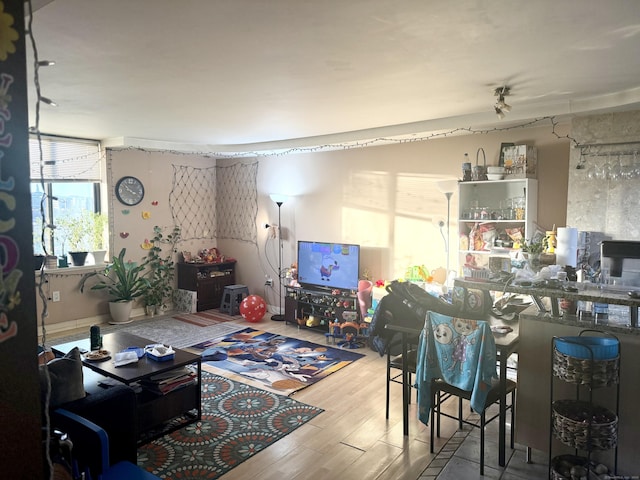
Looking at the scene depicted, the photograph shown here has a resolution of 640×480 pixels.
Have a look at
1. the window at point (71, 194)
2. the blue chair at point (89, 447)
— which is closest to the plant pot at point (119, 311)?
the window at point (71, 194)

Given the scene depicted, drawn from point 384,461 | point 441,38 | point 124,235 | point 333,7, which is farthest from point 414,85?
point 124,235

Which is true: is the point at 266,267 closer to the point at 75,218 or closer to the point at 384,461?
the point at 75,218

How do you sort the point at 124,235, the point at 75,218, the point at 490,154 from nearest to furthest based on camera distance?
the point at 490,154
the point at 75,218
the point at 124,235

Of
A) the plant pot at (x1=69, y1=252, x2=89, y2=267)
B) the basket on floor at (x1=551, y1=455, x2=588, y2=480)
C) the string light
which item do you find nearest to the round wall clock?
the string light

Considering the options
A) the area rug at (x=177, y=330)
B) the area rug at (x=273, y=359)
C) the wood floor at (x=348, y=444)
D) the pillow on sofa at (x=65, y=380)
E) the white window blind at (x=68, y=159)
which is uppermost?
the white window blind at (x=68, y=159)

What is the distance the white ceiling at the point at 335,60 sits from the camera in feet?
6.52

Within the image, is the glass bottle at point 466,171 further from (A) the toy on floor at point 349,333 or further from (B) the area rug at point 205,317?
(B) the area rug at point 205,317

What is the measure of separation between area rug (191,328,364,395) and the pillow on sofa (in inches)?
75.2

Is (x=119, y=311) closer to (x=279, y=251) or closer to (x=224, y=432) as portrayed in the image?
(x=279, y=251)

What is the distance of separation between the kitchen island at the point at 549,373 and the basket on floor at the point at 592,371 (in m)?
0.28

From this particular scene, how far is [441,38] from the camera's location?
2281 mm

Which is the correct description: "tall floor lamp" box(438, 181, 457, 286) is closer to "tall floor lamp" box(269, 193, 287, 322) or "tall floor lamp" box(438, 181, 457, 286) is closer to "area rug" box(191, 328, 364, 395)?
"area rug" box(191, 328, 364, 395)

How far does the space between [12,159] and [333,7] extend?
4.44 ft

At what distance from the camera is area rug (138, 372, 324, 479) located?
2957 mm
